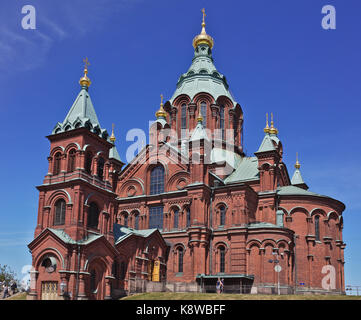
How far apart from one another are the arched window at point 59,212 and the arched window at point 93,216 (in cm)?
194

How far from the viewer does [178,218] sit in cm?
4434

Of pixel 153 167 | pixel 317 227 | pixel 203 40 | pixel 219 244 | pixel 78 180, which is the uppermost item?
pixel 203 40

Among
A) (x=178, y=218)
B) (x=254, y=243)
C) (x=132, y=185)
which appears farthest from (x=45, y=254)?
(x=254, y=243)

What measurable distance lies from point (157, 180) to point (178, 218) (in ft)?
16.1

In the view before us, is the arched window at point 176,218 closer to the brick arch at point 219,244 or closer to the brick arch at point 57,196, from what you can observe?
the brick arch at point 219,244

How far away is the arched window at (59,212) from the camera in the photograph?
3506cm

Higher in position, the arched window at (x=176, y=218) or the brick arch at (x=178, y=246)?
the arched window at (x=176, y=218)

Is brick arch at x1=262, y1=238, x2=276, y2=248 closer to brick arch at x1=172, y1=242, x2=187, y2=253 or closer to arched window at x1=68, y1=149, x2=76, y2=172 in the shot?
brick arch at x1=172, y1=242, x2=187, y2=253

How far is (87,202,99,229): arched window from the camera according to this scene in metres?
35.7

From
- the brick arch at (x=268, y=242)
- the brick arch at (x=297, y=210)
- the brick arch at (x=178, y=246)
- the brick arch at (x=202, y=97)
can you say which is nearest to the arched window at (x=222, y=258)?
the brick arch at (x=178, y=246)

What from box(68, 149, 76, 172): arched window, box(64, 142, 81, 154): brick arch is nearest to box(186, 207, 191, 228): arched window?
box(68, 149, 76, 172): arched window

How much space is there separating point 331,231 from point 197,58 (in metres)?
28.1

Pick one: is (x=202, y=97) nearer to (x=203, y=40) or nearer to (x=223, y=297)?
(x=203, y=40)

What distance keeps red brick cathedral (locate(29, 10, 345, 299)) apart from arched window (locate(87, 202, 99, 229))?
0.25 ft
